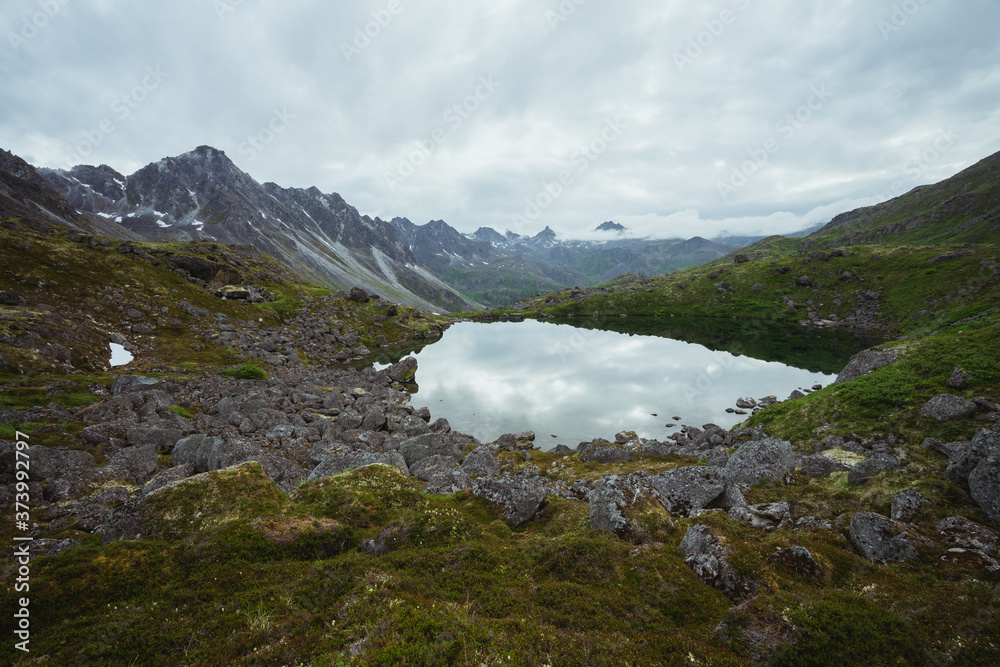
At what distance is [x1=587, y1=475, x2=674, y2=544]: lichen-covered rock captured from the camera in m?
13.7

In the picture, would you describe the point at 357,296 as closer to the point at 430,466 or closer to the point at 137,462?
the point at 430,466

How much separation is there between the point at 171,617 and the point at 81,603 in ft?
7.84

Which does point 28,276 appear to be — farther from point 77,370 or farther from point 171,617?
point 171,617

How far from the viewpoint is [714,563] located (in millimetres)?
10914

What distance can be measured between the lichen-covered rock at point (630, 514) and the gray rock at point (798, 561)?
3.46 m

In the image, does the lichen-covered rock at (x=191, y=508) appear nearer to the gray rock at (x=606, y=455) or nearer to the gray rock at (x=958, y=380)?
the gray rock at (x=606, y=455)

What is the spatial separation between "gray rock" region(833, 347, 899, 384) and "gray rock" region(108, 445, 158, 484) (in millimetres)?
53298

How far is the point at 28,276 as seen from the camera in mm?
58656

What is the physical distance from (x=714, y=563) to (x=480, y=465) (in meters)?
19.5

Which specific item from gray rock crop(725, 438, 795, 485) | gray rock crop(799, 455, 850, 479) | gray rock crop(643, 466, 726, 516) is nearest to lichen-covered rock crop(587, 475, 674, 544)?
gray rock crop(643, 466, 726, 516)

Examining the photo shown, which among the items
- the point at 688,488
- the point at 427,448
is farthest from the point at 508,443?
the point at 688,488

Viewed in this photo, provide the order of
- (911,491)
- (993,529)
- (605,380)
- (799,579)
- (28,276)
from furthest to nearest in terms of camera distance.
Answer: (605,380), (28,276), (911,491), (993,529), (799,579)

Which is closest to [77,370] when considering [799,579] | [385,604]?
[385,604]

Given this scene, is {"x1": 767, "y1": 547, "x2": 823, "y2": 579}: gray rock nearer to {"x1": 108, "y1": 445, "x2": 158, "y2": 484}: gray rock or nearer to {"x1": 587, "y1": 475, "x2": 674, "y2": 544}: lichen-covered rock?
{"x1": 587, "y1": 475, "x2": 674, "y2": 544}: lichen-covered rock
